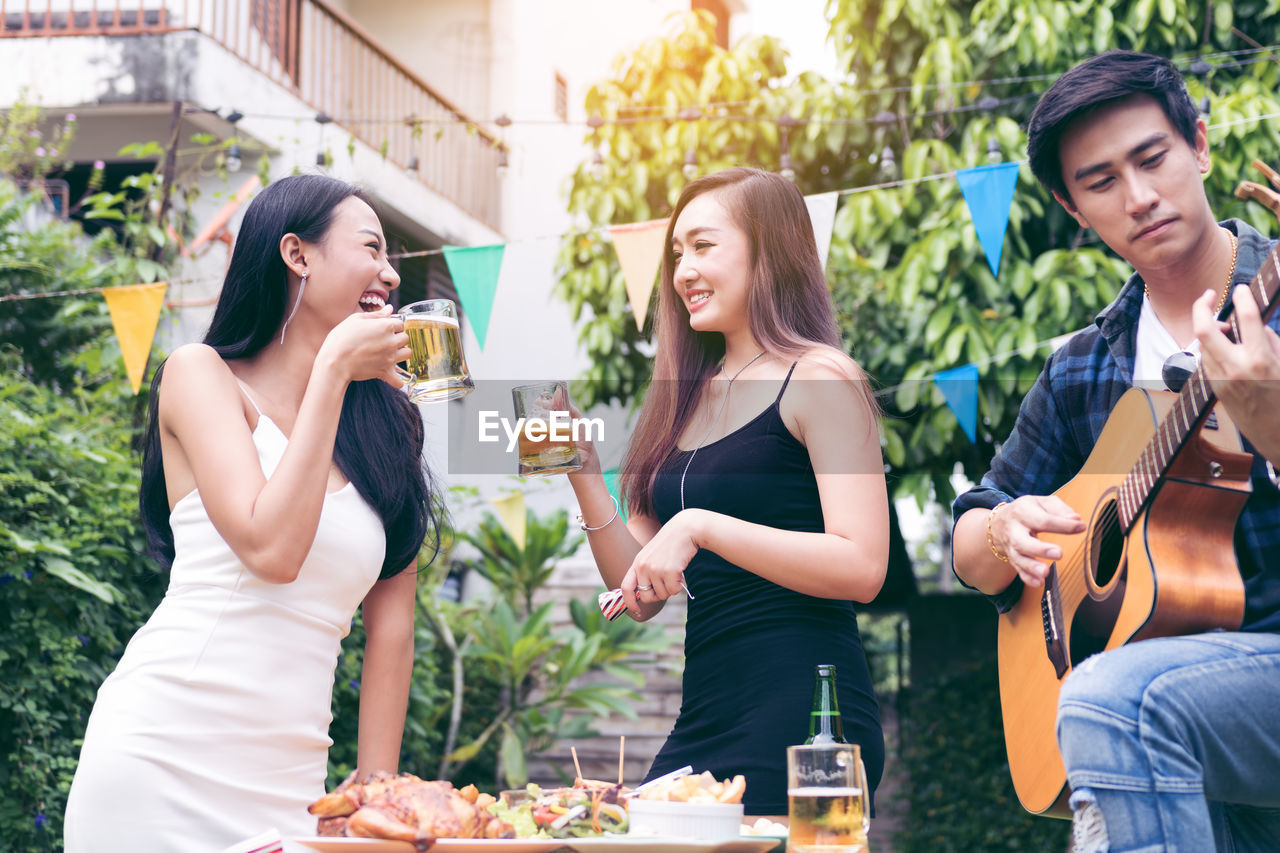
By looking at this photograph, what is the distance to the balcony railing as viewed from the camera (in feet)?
24.0

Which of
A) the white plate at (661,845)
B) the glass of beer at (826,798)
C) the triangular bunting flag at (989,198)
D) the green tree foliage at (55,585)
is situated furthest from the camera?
the triangular bunting flag at (989,198)

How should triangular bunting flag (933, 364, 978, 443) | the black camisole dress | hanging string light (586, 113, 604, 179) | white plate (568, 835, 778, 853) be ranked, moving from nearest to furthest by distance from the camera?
white plate (568, 835, 778, 853)
the black camisole dress
triangular bunting flag (933, 364, 978, 443)
hanging string light (586, 113, 604, 179)

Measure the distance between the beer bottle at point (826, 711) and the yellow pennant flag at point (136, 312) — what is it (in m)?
3.57

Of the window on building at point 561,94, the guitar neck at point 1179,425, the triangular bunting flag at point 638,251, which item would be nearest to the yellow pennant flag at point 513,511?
the triangular bunting flag at point 638,251

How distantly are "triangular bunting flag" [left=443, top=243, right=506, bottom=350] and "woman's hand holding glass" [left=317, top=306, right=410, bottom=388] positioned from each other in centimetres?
275

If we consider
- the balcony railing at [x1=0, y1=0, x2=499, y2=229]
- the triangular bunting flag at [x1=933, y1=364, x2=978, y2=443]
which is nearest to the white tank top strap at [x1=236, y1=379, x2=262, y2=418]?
the triangular bunting flag at [x1=933, y1=364, x2=978, y2=443]

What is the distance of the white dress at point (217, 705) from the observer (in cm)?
156

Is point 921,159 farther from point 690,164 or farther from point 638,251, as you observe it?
point 638,251

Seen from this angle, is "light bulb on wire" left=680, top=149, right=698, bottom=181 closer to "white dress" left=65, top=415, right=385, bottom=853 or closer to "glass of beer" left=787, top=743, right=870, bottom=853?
"white dress" left=65, top=415, right=385, bottom=853

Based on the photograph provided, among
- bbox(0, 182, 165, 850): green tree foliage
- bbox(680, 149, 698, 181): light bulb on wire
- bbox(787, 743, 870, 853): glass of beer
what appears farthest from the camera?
bbox(680, 149, 698, 181): light bulb on wire

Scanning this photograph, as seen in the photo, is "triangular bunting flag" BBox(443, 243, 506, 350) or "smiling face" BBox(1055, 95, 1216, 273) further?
"triangular bunting flag" BBox(443, 243, 506, 350)

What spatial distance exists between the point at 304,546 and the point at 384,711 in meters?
0.37

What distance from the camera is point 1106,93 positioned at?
180cm

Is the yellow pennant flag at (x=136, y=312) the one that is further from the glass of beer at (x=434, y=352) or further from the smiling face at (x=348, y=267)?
the glass of beer at (x=434, y=352)
